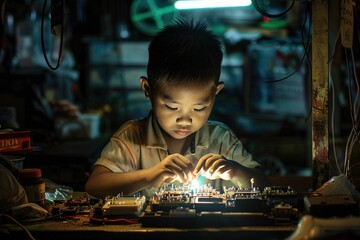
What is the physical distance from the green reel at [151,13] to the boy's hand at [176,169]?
21.5 ft

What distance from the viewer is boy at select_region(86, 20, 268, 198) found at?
130 inches

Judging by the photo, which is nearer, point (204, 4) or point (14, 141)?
point (14, 141)

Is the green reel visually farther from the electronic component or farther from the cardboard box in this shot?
the electronic component

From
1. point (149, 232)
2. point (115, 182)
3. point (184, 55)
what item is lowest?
point (149, 232)

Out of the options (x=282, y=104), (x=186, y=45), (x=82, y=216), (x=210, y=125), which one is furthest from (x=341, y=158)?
(x=282, y=104)

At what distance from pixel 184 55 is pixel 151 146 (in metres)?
0.86

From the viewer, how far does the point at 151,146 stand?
387 centimetres

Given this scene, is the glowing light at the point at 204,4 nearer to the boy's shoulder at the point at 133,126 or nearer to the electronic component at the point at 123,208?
the boy's shoulder at the point at 133,126

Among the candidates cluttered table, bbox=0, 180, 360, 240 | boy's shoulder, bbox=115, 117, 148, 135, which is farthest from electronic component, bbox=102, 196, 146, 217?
boy's shoulder, bbox=115, 117, 148, 135

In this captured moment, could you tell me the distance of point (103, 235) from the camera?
2.66 metres

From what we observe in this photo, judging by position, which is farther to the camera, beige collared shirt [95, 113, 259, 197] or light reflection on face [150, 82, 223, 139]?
beige collared shirt [95, 113, 259, 197]

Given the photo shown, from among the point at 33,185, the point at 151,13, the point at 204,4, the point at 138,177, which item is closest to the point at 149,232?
the point at 138,177

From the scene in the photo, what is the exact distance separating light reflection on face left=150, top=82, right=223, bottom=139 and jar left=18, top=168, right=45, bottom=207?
3.29 ft

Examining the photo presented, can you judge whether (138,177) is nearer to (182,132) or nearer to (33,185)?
(182,132)
